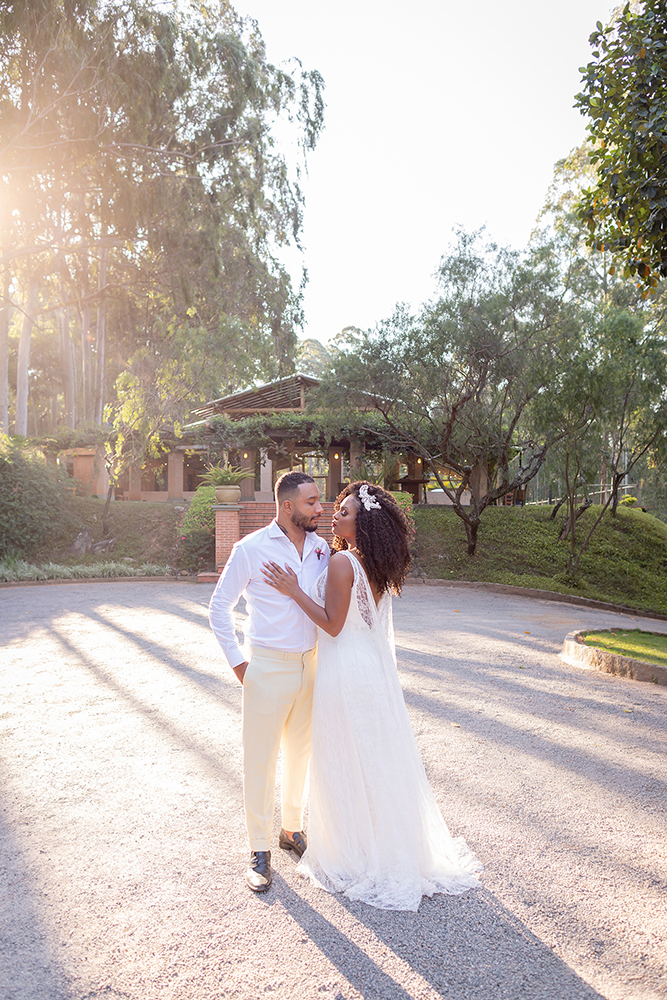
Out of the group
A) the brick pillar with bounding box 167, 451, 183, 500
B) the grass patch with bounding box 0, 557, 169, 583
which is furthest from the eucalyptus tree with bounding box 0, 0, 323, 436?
the grass patch with bounding box 0, 557, 169, 583

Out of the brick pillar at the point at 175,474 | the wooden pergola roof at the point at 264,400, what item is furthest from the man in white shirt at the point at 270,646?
the brick pillar at the point at 175,474

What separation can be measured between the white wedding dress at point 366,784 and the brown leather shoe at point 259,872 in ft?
0.57

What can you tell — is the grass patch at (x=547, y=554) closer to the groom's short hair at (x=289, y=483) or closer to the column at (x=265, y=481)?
the column at (x=265, y=481)

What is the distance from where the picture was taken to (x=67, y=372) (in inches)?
1205

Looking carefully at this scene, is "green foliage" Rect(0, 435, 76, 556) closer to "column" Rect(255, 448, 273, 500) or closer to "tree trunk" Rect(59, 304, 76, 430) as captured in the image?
"column" Rect(255, 448, 273, 500)

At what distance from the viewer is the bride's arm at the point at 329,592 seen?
114 inches

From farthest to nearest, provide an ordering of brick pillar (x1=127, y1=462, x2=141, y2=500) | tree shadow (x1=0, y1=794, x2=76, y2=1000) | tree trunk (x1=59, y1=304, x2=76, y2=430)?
brick pillar (x1=127, y1=462, x2=141, y2=500), tree trunk (x1=59, y1=304, x2=76, y2=430), tree shadow (x1=0, y1=794, x2=76, y2=1000)

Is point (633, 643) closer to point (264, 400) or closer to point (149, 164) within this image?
point (149, 164)

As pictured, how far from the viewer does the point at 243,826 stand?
11.3 ft

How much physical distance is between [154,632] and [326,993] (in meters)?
7.32

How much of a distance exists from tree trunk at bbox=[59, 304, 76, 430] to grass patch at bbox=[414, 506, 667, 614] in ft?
57.6

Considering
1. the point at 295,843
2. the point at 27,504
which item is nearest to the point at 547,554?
the point at 27,504

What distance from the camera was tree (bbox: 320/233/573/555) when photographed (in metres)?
15.3

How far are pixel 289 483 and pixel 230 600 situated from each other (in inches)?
24.0
